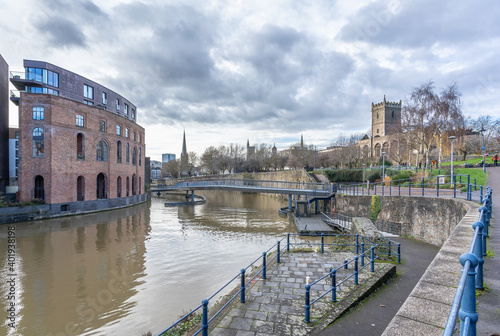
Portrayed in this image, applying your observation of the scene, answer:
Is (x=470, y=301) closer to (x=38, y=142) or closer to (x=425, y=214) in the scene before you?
(x=425, y=214)

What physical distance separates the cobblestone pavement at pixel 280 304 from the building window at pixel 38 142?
2641 cm

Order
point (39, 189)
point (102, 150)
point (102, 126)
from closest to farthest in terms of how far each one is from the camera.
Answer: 1. point (39, 189)
2. point (102, 126)
3. point (102, 150)

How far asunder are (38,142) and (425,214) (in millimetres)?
31781

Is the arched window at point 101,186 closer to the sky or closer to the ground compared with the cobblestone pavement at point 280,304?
closer to the sky

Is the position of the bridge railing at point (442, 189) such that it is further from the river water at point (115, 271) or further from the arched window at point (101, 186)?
the arched window at point (101, 186)

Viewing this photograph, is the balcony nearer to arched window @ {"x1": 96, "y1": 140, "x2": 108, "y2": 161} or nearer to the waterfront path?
arched window @ {"x1": 96, "y1": 140, "x2": 108, "y2": 161}

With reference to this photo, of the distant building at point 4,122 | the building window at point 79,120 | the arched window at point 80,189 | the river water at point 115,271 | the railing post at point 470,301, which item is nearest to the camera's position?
the railing post at point 470,301

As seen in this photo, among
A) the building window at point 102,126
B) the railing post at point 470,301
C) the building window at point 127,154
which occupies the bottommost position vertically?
the railing post at point 470,301

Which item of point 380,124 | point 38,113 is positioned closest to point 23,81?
point 38,113

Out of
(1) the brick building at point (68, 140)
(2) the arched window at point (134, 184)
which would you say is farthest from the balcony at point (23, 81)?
(2) the arched window at point (134, 184)

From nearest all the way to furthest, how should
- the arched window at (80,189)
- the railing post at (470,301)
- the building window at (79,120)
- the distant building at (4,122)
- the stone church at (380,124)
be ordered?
the railing post at (470,301) → the building window at (79,120) → the arched window at (80,189) → the distant building at (4,122) → the stone church at (380,124)

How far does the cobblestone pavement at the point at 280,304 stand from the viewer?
209 inches

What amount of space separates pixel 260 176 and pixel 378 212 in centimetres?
4421

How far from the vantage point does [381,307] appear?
6035mm
